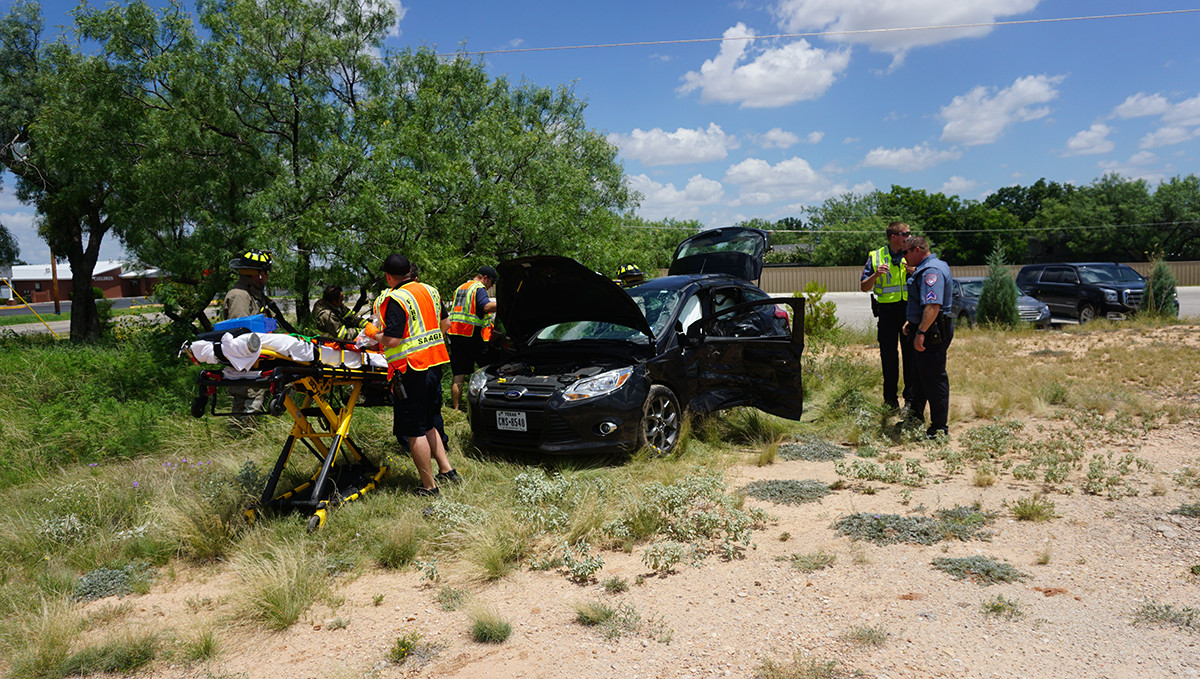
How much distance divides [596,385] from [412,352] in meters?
1.61

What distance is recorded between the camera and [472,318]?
8.23 metres

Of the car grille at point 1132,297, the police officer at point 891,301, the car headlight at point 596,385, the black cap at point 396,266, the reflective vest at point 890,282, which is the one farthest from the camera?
the car grille at point 1132,297

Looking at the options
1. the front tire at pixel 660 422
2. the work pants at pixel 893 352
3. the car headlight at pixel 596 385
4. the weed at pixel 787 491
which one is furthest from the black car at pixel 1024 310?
the car headlight at pixel 596 385

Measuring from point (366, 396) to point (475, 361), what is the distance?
8.98ft

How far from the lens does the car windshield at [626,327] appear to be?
7.10 meters

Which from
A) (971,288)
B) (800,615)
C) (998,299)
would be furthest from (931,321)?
(971,288)

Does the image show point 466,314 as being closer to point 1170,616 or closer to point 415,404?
point 415,404

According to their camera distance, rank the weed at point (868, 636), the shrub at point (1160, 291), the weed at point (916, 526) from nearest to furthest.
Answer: the weed at point (868, 636) → the weed at point (916, 526) → the shrub at point (1160, 291)

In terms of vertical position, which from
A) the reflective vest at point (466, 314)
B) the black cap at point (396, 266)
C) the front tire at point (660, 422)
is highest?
the black cap at point (396, 266)

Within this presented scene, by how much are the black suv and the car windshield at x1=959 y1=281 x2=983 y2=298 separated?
170 cm

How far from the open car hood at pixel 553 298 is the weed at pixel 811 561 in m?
2.75

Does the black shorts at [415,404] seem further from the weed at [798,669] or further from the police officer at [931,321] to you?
the police officer at [931,321]

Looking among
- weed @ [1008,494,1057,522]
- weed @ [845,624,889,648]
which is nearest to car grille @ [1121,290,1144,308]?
weed @ [1008,494,1057,522]

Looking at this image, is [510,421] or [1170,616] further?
[510,421]
